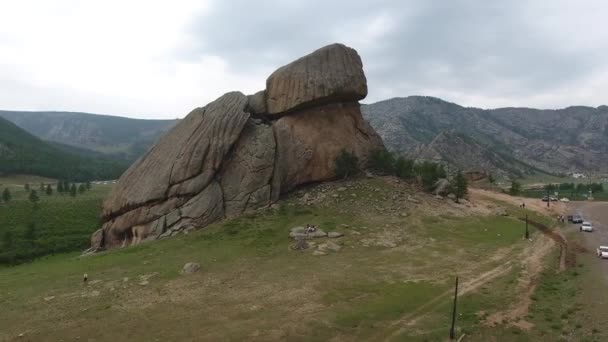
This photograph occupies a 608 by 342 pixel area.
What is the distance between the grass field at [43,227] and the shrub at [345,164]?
46.5 metres

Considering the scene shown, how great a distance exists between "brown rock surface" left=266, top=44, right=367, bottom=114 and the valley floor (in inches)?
752

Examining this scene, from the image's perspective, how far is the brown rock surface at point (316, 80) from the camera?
70.4 meters

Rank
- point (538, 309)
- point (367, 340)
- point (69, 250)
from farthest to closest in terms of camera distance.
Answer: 1. point (69, 250)
2. point (538, 309)
3. point (367, 340)

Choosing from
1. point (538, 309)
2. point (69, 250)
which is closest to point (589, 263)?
point (538, 309)

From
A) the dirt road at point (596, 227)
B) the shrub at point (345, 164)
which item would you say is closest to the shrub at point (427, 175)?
the shrub at point (345, 164)

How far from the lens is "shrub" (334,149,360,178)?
71.4m

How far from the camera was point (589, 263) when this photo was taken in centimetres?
4672

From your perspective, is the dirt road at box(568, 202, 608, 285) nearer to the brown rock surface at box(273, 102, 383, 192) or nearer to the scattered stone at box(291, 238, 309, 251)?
the scattered stone at box(291, 238, 309, 251)

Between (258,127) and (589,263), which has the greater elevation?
(258,127)

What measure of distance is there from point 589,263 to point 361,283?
28350 millimetres

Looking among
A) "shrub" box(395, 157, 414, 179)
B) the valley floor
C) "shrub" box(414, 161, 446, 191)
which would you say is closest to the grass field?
the valley floor

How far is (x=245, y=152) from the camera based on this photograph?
219 feet

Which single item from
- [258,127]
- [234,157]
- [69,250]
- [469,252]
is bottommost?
[69,250]

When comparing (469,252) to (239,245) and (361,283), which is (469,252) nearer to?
(361,283)
